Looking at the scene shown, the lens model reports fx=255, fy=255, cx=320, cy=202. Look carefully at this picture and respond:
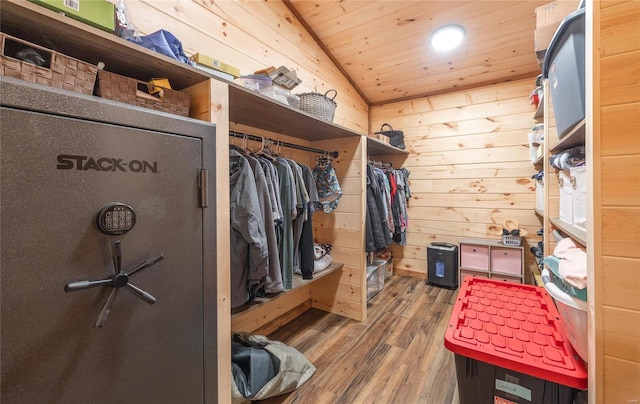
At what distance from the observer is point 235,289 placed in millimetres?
1308

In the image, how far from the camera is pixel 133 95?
2.84ft

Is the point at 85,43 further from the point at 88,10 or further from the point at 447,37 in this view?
the point at 447,37

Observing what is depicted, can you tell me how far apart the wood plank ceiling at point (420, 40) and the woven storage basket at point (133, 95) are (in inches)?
70.9

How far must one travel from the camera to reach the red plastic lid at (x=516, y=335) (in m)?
0.85

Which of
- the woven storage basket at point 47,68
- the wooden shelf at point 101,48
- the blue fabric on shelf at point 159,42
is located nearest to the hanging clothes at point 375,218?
the wooden shelf at point 101,48

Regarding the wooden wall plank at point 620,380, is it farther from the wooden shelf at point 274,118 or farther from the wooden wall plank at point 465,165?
the wooden wall plank at point 465,165

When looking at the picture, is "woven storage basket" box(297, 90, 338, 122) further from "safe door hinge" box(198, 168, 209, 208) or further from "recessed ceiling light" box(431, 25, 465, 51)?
"recessed ceiling light" box(431, 25, 465, 51)

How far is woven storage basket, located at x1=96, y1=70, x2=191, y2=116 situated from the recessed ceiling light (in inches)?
90.8

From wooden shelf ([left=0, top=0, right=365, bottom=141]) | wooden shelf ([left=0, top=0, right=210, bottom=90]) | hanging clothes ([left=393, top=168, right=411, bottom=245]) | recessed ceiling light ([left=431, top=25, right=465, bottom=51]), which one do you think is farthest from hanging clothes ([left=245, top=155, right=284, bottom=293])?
recessed ceiling light ([left=431, top=25, right=465, bottom=51])

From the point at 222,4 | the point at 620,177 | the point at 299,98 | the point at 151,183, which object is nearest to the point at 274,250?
the point at 151,183

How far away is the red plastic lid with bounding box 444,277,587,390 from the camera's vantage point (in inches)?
33.4

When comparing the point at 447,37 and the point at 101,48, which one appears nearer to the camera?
the point at 101,48

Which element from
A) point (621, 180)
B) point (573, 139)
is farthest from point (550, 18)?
point (621, 180)

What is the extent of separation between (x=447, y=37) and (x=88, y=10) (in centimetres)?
255
